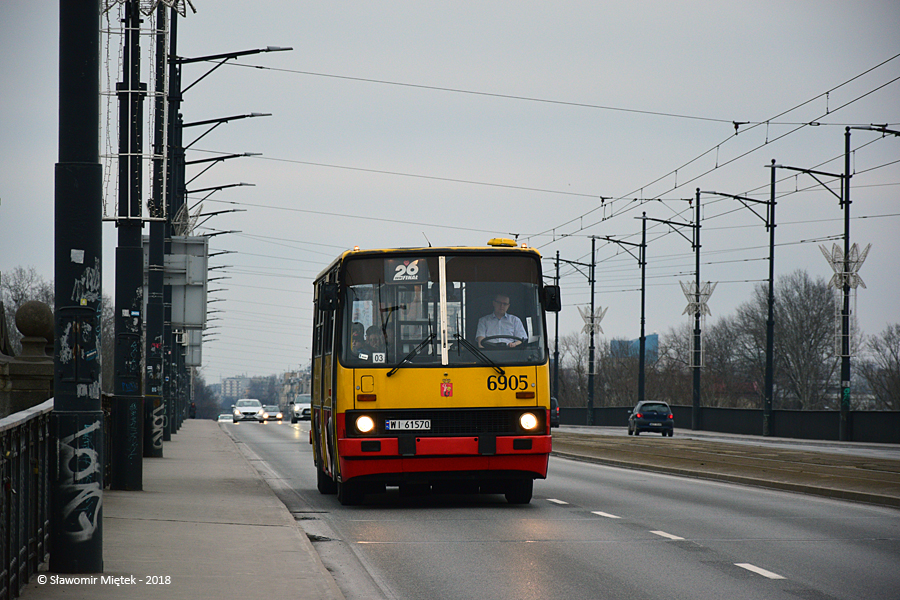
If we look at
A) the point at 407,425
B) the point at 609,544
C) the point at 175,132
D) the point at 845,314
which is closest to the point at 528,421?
the point at 407,425

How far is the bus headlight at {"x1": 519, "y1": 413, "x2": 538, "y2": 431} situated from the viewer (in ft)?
45.1

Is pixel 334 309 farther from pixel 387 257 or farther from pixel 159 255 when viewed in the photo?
pixel 159 255

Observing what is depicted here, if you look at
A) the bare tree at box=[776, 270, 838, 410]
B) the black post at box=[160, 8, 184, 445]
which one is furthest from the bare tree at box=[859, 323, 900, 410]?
the black post at box=[160, 8, 184, 445]

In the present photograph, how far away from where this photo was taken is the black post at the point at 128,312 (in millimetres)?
15633

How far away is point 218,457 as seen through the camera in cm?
2600

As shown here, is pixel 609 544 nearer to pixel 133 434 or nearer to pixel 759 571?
pixel 759 571

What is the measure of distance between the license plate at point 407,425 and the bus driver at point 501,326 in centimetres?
115

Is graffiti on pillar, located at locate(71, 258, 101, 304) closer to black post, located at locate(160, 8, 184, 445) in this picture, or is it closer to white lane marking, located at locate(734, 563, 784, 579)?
white lane marking, located at locate(734, 563, 784, 579)

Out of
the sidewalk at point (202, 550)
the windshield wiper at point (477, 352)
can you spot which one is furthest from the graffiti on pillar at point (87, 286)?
the windshield wiper at point (477, 352)

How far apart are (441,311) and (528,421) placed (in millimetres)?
1609

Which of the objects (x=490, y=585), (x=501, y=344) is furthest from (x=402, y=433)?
(x=490, y=585)

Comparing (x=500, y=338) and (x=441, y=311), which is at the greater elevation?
(x=441, y=311)

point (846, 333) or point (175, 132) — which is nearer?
point (175, 132)

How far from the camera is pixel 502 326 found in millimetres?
13906
